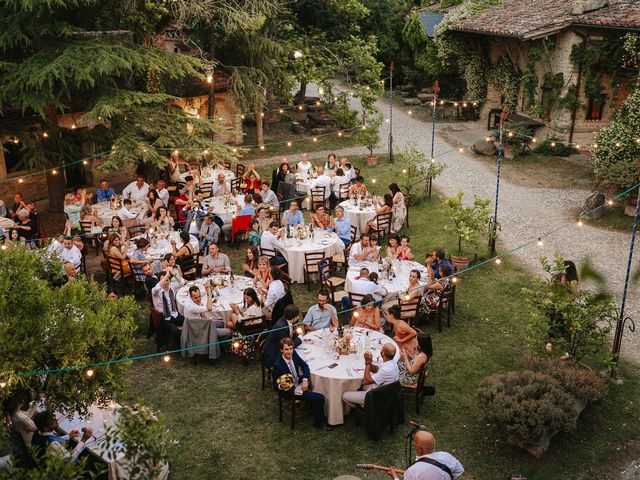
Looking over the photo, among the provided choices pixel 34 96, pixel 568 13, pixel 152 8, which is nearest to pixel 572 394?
pixel 34 96

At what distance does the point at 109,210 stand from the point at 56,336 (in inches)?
390

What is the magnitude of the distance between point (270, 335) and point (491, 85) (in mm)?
22257

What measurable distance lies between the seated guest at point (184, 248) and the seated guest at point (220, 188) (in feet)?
10.9

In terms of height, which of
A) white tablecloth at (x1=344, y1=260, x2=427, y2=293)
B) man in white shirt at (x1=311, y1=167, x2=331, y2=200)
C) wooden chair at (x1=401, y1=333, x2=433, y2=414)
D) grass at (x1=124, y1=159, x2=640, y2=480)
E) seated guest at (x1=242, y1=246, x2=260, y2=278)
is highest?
man in white shirt at (x1=311, y1=167, x2=331, y2=200)

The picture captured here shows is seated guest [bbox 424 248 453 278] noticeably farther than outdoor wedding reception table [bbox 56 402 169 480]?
Yes

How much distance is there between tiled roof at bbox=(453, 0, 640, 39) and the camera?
19922mm

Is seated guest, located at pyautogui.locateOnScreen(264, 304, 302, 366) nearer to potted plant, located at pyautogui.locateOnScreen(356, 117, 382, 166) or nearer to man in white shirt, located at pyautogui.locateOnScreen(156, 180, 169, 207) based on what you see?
man in white shirt, located at pyautogui.locateOnScreen(156, 180, 169, 207)

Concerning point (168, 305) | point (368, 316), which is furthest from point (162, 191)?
point (368, 316)

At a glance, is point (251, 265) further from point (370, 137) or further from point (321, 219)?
point (370, 137)

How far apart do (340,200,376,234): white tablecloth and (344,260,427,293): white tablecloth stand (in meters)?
3.09

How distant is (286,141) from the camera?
2616 cm

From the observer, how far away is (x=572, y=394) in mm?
8516

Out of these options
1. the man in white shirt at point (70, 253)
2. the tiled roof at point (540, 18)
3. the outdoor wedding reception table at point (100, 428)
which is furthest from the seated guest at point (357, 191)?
the tiled roof at point (540, 18)

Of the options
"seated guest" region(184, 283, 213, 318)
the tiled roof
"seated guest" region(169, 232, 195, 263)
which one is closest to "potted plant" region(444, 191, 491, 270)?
"seated guest" region(169, 232, 195, 263)
